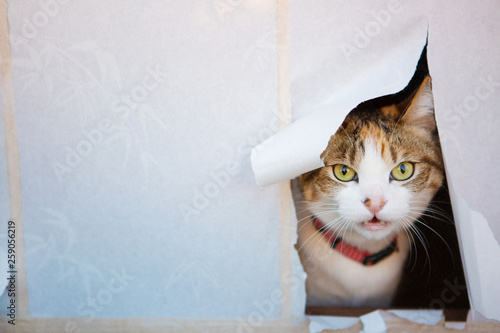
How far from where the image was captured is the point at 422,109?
1.00 meters

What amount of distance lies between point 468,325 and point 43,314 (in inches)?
48.0

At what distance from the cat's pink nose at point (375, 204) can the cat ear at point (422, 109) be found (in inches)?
10.3

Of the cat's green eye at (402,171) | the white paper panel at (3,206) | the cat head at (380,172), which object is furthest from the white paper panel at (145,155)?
the cat's green eye at (402,171)

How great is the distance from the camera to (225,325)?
109 centimetres

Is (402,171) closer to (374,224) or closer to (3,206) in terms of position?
(374,224)

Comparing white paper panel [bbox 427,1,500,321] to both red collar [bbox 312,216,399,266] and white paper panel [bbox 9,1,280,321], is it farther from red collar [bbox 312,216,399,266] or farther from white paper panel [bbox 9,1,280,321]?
white paper panel [bbox 9,1,280,321]

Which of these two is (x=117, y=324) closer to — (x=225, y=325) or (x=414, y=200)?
(x=225, y=325)

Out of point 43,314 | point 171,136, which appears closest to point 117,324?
point 43,314

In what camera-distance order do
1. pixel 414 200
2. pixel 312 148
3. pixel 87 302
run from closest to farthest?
pixel 312 148 → pixel 414 200 → pixel 87 302

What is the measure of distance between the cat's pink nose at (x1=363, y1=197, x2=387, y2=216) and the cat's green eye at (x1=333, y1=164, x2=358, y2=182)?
96 mm

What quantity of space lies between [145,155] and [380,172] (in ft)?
2.07

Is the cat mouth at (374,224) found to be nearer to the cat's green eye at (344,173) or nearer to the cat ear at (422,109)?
the cat's green eye at (344,173)

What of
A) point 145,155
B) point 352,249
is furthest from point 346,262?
point 145,155

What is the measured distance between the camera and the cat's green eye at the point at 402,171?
99 centimetres
